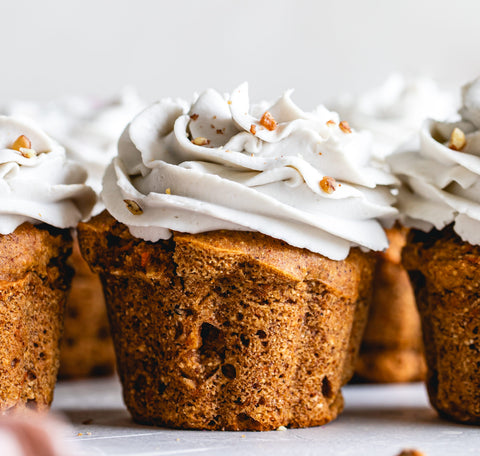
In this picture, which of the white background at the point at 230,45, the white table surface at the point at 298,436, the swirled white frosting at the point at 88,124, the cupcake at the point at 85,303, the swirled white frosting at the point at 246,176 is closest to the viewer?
the white table surface at the point at 298,436

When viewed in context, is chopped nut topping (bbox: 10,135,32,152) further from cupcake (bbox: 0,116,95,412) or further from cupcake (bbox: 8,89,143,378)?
cupcake (bbox: 8,89,143,378)

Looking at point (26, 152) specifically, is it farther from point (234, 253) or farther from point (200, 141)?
point (234, 253)

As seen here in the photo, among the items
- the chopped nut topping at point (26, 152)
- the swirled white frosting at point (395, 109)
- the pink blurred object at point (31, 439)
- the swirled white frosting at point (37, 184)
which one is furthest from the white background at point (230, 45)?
the pink blurred object at point (31, 439)

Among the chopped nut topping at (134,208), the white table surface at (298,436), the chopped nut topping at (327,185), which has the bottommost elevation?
the white table surface at (298,436)

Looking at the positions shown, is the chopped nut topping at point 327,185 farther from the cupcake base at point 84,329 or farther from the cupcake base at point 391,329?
the cupcake base at point 84,329

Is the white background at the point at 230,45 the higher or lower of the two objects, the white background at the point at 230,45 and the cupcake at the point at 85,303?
the higher

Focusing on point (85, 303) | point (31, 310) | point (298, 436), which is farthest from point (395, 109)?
point (31, 310)
